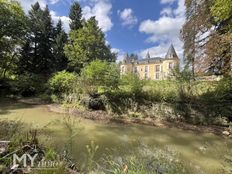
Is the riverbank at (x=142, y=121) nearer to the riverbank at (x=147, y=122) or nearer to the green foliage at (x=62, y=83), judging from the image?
the riverbank at (x=147, y=122)

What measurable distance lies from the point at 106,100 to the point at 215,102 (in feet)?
17.9

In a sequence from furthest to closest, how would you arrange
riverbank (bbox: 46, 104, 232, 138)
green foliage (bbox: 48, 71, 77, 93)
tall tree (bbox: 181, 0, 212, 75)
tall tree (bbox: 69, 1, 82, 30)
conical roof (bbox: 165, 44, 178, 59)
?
conical roof (bbox: 165, 44, 178, 59), tall tree (bbox: 69, 1, 82, 30), green foliage (bbox: 48, 71, 77, 93), tall tree (bbox: 181, 0, 212, 75), riverbank (bbox: 46, 104, 232, 138)

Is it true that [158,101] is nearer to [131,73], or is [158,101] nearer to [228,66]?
[131,73]

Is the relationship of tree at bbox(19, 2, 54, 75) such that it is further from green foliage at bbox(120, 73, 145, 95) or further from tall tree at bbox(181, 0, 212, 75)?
tall tree at bbox(181, 0, 212, 75)

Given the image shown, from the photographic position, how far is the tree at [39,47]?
21.7 m

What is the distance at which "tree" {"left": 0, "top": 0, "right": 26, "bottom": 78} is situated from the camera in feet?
59.8

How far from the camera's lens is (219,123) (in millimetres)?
10477

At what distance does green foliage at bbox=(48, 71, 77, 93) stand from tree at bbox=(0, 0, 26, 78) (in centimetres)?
648

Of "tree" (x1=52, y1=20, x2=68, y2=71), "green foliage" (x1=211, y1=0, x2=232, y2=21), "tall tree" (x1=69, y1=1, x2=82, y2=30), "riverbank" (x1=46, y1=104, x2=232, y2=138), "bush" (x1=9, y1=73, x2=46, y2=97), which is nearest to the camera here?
"green foliage" (x1=211, y1=0, x2=232, y2=21)

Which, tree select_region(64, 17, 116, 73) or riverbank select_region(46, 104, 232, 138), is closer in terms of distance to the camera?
riverbank select_region(46, 104, 232, 138)

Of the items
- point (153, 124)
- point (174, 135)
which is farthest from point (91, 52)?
point (174, 135)

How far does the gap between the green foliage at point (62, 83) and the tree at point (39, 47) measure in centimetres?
643

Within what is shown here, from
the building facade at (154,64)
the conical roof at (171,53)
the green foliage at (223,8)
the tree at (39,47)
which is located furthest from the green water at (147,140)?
the conical roof at (171,53)

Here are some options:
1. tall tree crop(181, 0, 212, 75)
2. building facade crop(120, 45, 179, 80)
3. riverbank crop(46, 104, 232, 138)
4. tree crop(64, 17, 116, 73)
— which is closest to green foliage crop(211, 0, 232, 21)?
tall tree crop(181, 0, 212, 75)
